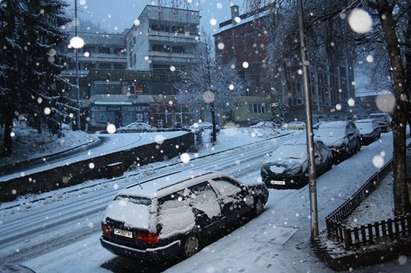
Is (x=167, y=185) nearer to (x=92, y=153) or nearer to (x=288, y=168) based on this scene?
(x=288, y=168)

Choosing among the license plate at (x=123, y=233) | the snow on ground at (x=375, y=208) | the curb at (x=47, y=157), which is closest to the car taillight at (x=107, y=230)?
the license plate at (x=123, y=233)

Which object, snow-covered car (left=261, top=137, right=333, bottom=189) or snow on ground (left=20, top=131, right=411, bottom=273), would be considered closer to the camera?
snow on ground (left=20, top=131, right=411, bottom=273)

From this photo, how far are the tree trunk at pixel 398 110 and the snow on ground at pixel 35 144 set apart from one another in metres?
20.6

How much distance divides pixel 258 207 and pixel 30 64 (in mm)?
17933

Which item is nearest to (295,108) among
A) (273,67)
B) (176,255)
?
(273,67)

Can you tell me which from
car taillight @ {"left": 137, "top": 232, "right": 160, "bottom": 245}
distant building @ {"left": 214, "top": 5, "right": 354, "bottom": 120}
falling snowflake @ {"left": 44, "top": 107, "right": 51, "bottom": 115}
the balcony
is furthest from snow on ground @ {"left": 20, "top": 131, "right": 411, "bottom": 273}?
the balcony

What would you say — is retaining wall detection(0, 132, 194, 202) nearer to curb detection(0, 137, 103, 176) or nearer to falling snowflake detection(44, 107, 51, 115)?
curb detection(0, 137, 103, 176)

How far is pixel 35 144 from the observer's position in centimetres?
2667

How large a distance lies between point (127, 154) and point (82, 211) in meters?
8.92

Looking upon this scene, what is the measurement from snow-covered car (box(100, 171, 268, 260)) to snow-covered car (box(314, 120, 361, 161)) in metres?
10.5

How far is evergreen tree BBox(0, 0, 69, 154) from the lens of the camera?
74.0 ft

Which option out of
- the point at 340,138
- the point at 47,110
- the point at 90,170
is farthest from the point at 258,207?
the point at 47,110

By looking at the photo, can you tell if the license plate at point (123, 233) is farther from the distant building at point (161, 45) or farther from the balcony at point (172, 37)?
the balcony at point (172, 37)

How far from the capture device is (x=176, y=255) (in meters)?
8.34
